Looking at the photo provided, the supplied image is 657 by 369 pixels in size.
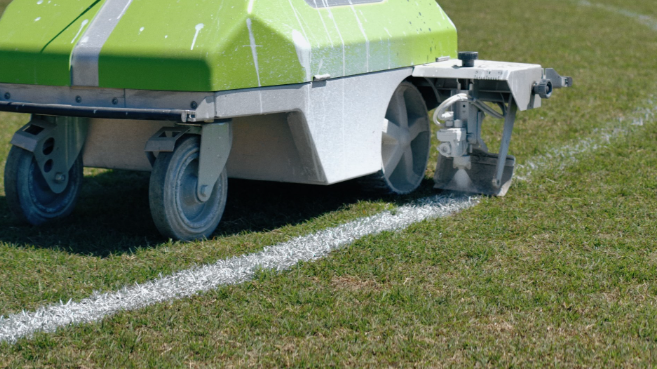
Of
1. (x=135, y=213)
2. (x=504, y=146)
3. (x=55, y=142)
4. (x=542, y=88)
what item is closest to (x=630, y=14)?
(x=542, y=88)

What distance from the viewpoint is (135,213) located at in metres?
5.10

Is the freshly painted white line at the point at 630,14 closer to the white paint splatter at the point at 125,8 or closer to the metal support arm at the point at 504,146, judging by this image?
the metal support arm at the point at 504,146

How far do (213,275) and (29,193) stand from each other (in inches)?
54.4

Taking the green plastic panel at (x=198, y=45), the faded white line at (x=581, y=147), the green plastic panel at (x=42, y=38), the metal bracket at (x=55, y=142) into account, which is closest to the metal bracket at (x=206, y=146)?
the green plastic panel at (x=198, y=45)

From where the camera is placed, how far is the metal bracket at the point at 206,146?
4.19 metres

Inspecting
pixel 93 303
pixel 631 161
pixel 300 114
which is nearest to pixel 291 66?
pixel 300 114

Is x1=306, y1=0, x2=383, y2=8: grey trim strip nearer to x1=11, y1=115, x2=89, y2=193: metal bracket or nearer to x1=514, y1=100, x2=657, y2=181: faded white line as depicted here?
x1=11, y1=115, x2=89, y2=193: metal bracket

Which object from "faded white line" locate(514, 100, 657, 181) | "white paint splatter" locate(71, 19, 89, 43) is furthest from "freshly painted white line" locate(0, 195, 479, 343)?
"white paint splatter" locate(71, 19, 89, 43)

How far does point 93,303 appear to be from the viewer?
11.9 ft

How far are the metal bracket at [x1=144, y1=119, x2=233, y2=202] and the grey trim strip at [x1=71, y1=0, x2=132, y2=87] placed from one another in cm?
42

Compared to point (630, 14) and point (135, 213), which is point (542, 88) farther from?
point (630, 14)

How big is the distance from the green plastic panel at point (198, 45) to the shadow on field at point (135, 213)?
863 millimetres

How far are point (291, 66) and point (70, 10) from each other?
1.24 m

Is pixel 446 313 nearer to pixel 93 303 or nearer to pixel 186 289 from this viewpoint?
pixel 186 289
